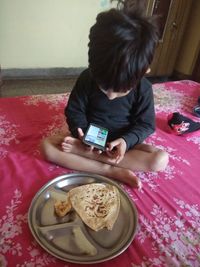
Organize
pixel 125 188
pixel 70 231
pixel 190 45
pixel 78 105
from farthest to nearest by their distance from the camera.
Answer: pixel 190 45, pixel 78 105, pixel 125 188, pixel 70 231

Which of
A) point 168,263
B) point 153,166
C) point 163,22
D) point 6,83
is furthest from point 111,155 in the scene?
point 163,22

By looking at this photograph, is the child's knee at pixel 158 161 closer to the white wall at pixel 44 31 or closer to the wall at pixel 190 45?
Result: the white wall at pixel 44 31

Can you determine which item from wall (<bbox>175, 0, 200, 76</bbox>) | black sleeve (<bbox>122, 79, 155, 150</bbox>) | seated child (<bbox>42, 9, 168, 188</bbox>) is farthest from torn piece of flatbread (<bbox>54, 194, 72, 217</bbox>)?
wall (<bbox>175, 0, 200, 76</bbox>)

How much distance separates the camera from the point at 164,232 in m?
0.80

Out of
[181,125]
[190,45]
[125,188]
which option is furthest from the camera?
[190,45]

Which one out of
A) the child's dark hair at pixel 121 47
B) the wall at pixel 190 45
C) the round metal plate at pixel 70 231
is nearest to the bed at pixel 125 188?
the round metal plate at pixel 70 231

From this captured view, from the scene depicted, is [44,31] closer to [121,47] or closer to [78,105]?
[78,105]

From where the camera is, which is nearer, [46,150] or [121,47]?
[121,47]

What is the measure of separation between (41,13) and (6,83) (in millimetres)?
628

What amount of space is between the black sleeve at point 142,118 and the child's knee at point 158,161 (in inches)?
3.2

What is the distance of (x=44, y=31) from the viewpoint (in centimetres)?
229

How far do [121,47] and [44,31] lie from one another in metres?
1.71

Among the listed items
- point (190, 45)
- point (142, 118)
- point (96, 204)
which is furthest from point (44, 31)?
point (96, 204)

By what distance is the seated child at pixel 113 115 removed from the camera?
0.81m
